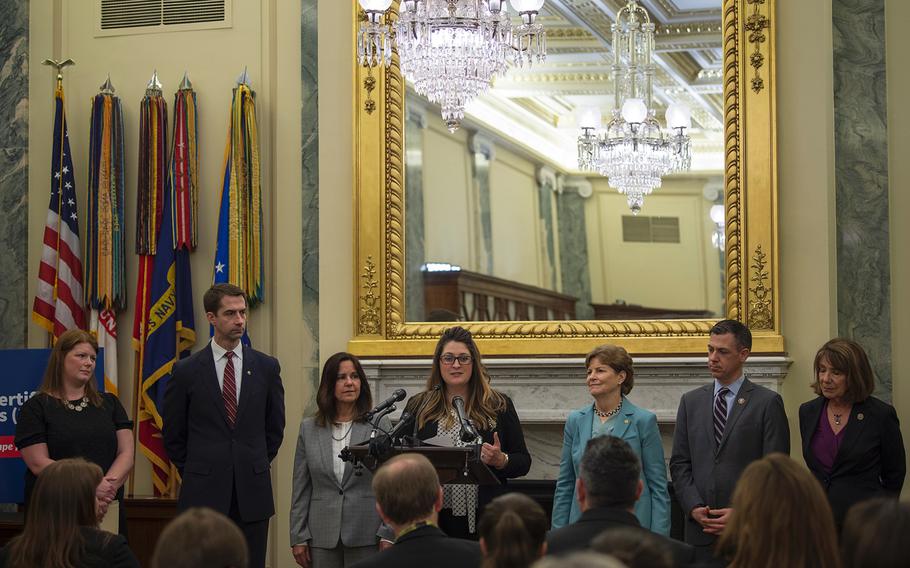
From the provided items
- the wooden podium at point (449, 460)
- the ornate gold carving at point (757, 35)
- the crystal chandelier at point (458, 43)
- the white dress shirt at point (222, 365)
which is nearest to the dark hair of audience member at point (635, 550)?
the wooden podium at point (449, 460)

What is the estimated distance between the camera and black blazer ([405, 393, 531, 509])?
5.20 m

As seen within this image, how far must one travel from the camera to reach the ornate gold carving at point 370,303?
6906 millimetres

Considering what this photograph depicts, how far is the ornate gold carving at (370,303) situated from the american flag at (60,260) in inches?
69.2

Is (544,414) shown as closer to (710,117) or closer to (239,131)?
(710,117)

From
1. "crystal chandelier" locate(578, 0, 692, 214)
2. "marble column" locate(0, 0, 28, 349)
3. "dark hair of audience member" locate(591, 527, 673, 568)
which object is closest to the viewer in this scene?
"dark hair of audience member" locate(591, 527, 673, 568)

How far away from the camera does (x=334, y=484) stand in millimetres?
5320

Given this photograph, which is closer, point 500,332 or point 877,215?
point 877,215

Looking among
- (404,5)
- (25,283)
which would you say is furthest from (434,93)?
(25,283)

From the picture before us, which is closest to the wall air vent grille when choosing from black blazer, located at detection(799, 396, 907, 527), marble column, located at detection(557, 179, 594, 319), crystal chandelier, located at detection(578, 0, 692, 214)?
crystal chandelier, located at detection(578, 0, 692, 214)

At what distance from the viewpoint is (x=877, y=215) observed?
6.38 m

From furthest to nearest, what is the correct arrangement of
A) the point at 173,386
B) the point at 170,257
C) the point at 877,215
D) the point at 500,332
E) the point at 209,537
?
the point at 170,257 → the point at 500,332 → the point at 877,215 → the point at 173,386 → the point at 209,537

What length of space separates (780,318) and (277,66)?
10.6 ft

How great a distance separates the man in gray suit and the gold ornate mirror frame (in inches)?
44.4

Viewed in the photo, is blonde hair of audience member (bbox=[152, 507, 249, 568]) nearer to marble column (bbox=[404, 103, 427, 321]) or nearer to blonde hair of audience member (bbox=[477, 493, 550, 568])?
blonde hair of audience member (bbox=[477, 493, 550, 568])
